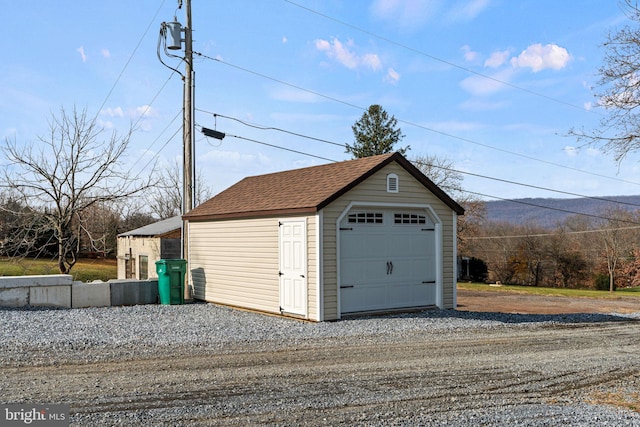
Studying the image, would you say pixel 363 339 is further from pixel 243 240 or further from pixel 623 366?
pixel 243 240

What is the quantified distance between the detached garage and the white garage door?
0.9 inches

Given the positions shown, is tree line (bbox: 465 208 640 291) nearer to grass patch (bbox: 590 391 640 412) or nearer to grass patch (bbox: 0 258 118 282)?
grass patch (bbox: 0 258 118 282)

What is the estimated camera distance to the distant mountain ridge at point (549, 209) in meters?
56.6

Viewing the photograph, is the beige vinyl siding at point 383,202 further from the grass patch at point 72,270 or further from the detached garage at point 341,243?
the grass patch at point 72,270

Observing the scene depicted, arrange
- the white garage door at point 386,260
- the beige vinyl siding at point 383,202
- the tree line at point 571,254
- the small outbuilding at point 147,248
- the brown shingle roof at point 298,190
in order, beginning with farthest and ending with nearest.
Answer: the tree line at point 571,254, the small outbuilding at point 147,248, the white garage door at point 386,260, the brown shingle roof at point 298,190, the beige vinyl siding at point 383,202

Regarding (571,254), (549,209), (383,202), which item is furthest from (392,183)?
(549,209)

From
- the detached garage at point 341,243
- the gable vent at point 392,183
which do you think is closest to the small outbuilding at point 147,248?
the detached garage at point 341,243

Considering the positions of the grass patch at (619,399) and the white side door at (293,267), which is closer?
the grass patch at (619,399)

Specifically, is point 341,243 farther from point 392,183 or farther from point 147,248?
point 147,248

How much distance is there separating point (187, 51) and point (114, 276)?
594 inches

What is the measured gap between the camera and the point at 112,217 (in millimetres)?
27750

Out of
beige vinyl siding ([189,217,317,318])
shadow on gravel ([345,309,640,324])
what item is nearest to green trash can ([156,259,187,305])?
beige vinyl siding ([189,217,317,318])

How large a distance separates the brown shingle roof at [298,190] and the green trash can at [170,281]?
4.93ft
